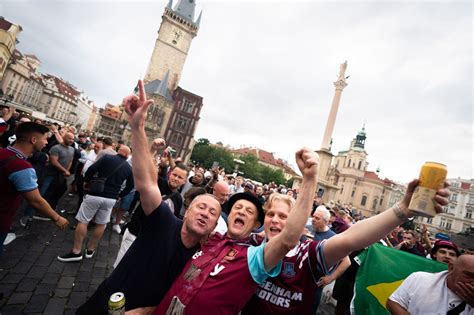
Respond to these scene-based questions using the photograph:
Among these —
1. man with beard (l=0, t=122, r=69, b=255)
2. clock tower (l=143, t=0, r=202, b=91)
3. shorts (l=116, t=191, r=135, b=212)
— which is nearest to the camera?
man with beard (l=0, t=122, r=69, b=255)

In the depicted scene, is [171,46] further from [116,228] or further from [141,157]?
[141,157]

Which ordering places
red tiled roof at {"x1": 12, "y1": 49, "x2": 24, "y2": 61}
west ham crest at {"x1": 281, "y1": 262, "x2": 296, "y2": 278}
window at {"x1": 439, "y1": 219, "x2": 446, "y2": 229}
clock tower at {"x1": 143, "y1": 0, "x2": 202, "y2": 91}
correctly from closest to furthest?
west ham crest at {"x1": 281, "y1": 262, "x2": 296, "y2": 278} → clock tower at {"x1": 143, "y1": 0, "x2": 202, "y2": 91} → red tiled roof at {"x1": 12, "y1": 49, "x2": 24, "y2": 61} → window at {"x1": 439, "y1": 219, "x2": 446, "y2": 229}

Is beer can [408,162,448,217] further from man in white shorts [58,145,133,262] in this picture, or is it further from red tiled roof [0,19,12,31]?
red tiled roof [0,19,12,31]

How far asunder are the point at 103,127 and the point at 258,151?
183 feet

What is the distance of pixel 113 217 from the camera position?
7828mm

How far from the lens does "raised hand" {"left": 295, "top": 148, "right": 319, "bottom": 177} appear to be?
5.32 ft

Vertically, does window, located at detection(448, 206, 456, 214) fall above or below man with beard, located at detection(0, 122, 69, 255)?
above

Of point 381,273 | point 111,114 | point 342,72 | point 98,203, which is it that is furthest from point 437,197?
point 111,114

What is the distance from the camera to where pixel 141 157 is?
1822 millimetres

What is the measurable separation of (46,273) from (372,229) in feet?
15.6

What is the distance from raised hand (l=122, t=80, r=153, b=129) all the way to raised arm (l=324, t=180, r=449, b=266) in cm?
171

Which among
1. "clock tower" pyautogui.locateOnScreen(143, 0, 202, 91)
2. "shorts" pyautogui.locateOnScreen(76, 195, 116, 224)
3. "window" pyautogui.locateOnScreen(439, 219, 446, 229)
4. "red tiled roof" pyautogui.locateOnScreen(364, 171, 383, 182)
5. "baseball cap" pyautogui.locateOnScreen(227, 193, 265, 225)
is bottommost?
"shorts" pyautogui.locateOnScreen(76, 195, 116, 224)

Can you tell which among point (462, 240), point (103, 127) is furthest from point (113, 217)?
point (103, 127)

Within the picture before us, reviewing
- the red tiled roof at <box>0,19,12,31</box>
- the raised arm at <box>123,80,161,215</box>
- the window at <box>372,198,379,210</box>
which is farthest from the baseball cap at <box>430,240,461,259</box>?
the window at <box>372,198,379,210</box>
